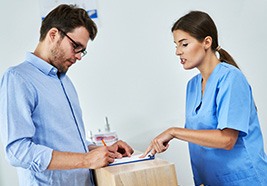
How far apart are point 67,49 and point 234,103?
637 millimetres

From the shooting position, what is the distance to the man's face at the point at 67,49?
1239 mm

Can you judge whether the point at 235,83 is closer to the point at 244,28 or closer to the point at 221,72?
the point at 221,72

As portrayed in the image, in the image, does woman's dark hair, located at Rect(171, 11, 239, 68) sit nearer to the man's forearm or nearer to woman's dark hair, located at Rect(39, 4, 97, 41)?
woman's dark hair, located at Rect(39, 4, 97, 41)

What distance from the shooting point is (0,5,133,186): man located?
101 cm

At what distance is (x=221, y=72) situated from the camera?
1.28m

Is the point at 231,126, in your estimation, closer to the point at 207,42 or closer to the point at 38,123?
the point at 207,42

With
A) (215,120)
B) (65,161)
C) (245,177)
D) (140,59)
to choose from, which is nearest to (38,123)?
(65,161)

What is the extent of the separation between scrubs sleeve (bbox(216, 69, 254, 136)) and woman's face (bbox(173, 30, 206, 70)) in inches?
6.6

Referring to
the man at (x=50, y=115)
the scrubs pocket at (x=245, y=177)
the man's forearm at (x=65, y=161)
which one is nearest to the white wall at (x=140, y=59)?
the man at (x=50, y=115)

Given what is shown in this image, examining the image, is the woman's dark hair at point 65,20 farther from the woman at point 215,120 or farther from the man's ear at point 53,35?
the woman at point 215,120

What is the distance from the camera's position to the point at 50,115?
1126 mm

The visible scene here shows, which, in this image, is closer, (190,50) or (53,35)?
(53,35)

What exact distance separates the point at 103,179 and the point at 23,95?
0.36m

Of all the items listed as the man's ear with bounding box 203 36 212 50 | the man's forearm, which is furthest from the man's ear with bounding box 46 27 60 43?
the man's ear with bounding box 203 36 212 50
